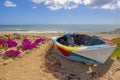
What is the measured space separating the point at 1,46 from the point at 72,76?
5.28 meters

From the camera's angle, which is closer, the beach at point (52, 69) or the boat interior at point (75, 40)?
the beach at point (52, 69)

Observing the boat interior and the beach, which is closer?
the beach

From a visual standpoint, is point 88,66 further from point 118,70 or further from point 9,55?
point 9,55

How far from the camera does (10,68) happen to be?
329 inches

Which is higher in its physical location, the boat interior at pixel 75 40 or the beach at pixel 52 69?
the boat interior at pixel 75 40

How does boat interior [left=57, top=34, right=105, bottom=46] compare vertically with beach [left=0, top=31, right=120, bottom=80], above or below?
above

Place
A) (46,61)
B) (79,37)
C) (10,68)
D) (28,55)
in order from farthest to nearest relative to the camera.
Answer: (79,37)
(28,55)
(46,61)
(10,68)

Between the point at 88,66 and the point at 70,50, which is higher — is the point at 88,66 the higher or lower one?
the lower one

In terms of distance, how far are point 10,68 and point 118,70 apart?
4553mm

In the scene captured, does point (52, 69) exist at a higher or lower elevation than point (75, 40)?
lower

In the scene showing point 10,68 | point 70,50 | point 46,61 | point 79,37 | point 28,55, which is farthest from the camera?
point 79,37

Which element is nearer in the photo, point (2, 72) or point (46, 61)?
point (2, 72)

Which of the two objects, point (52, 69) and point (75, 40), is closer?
point (52, 69)

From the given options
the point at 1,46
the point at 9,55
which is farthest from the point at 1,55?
the point at 1,46
